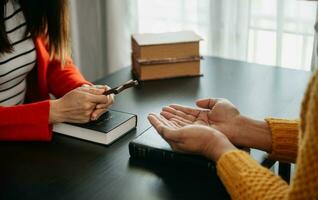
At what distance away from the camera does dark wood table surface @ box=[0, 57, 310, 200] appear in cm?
97

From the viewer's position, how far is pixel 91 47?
8.60 ft

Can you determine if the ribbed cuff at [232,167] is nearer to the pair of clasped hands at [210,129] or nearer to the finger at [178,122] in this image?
the pair of clasped hands at [210,129]

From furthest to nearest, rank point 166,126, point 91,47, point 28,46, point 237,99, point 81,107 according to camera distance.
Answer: point 91,47 < point 28,46 < point 237,99 < point 81,107 < point 166,126

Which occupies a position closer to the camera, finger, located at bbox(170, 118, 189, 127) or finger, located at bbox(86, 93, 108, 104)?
finger, located at bbox(170, 118, 189, 127)

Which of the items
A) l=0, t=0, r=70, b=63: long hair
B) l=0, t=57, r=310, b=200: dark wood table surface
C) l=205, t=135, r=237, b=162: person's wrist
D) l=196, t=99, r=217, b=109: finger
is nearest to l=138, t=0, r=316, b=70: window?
l=0, t=57, r=310, b=200: dark wood table surface

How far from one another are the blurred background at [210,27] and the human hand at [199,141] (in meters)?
0.96

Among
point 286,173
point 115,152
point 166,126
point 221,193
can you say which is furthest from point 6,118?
point 286,173

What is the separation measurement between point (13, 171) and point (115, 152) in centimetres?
23

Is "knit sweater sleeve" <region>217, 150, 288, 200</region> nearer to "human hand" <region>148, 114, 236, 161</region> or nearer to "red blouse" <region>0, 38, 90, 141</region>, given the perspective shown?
"human hand" <region>148, 114, 236, 161</region>

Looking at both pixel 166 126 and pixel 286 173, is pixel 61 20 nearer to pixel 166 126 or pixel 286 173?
pixel 166 126

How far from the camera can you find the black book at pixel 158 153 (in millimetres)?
1032

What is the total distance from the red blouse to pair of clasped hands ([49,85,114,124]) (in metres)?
0.02

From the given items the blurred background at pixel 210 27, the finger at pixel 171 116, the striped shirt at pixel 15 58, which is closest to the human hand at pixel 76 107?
the finger at pixel 171 116

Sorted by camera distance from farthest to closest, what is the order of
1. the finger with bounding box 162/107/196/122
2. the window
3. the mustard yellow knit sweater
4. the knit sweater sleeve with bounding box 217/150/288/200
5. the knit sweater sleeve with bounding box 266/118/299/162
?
1. the window
2. the finger with bounding box 162/107/196/122
3. the knit sweater sleeve with bounding box 266/118/299/162
4. the knit sweater sleeve with bounding box 217/150/288/200
5. the mustard yellow knit sweater
